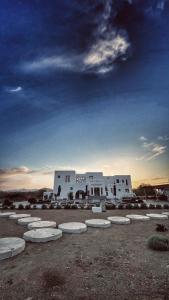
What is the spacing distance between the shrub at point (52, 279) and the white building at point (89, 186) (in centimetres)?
3665

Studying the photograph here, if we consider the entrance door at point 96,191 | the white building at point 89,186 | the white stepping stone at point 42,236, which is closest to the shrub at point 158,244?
the white stepping stone at point 42,236

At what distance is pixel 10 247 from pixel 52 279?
2.59 m

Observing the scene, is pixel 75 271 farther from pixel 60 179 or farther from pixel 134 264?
pixel 60 179

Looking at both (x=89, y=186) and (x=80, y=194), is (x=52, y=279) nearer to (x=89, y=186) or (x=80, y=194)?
(x=80, y=194)

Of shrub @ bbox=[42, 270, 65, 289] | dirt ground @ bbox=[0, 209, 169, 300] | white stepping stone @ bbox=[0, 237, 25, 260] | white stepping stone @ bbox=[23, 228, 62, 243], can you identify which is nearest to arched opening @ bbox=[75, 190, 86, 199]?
white stepping stone @ bbox=[23, 228, 62, 243]

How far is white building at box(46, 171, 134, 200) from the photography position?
138 ft

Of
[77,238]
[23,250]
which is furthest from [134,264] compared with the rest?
[23,250]

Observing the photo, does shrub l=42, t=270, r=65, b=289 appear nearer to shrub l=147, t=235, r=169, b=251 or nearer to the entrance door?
shrub l=147, t=235, r=169, b=251

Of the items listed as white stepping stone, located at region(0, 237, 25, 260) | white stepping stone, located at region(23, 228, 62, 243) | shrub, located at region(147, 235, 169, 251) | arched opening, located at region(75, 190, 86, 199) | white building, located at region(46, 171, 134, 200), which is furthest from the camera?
white building, located at region(46, 171, 134, 200)

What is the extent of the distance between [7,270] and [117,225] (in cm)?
791

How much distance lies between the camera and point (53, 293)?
3.91m

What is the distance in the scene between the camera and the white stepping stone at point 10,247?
19.2 feet

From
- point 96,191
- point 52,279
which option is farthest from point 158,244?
point 96,191

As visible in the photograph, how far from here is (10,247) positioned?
20.7 feet
